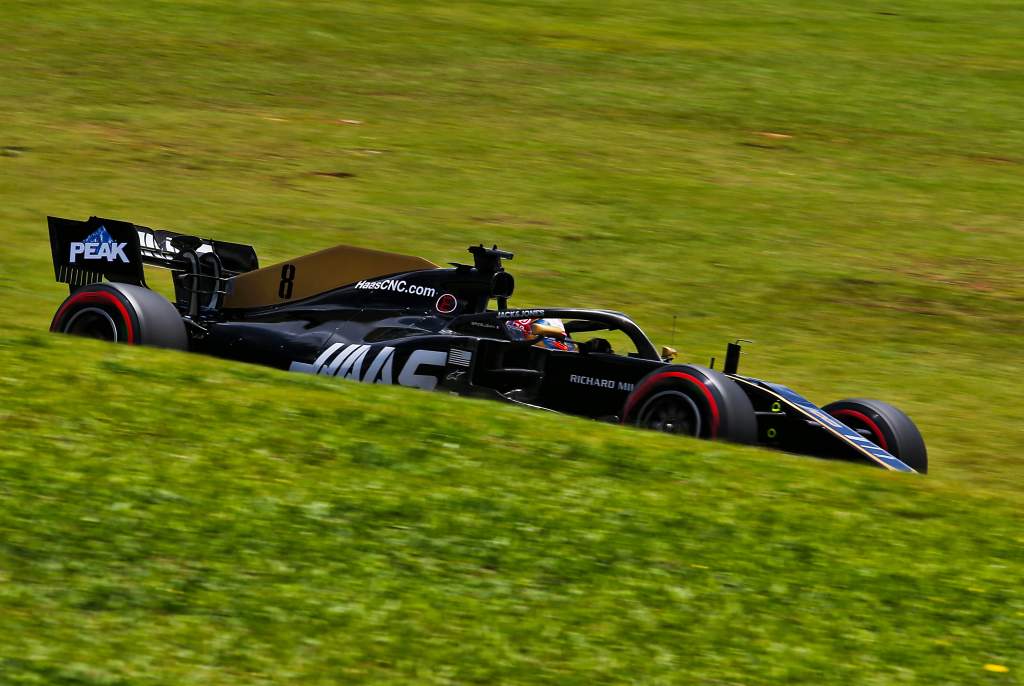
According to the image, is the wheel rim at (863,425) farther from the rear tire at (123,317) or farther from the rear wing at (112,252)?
the rear wing at (112,252)

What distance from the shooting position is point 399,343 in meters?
10.2

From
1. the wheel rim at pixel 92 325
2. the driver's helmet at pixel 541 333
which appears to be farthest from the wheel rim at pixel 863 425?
the wheel rim at pixel 92 325

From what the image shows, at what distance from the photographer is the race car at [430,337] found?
9188 mm

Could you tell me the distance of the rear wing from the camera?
11383 millimetres

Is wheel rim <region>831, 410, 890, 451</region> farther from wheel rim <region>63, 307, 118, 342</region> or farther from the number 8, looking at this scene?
wheel rim <region>63, 307, 118, 342</region>

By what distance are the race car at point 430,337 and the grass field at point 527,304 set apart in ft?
2.58

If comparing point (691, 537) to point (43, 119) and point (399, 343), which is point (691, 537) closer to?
point (399, 343)

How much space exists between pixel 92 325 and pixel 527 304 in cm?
603

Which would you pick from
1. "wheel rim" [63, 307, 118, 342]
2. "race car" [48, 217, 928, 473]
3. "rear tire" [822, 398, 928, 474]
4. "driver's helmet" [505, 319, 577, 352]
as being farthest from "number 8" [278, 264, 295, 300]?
"rear tire" [822, 398, 928, 474]

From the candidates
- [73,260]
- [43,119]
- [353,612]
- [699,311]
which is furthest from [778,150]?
[353,612]

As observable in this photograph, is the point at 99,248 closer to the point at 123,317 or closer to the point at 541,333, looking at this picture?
the point at 123,317

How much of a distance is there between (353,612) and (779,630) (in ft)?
5.98

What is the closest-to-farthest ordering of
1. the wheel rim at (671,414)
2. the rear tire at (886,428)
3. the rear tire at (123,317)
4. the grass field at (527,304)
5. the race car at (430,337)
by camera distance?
the grass field at (527,304) → the wheel rim at (671,414) → the race car at (430,337) → the rear tire at (886,428) → the rear tire at (123,317)

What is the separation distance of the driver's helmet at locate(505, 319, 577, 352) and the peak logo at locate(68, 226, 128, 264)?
3.35m
